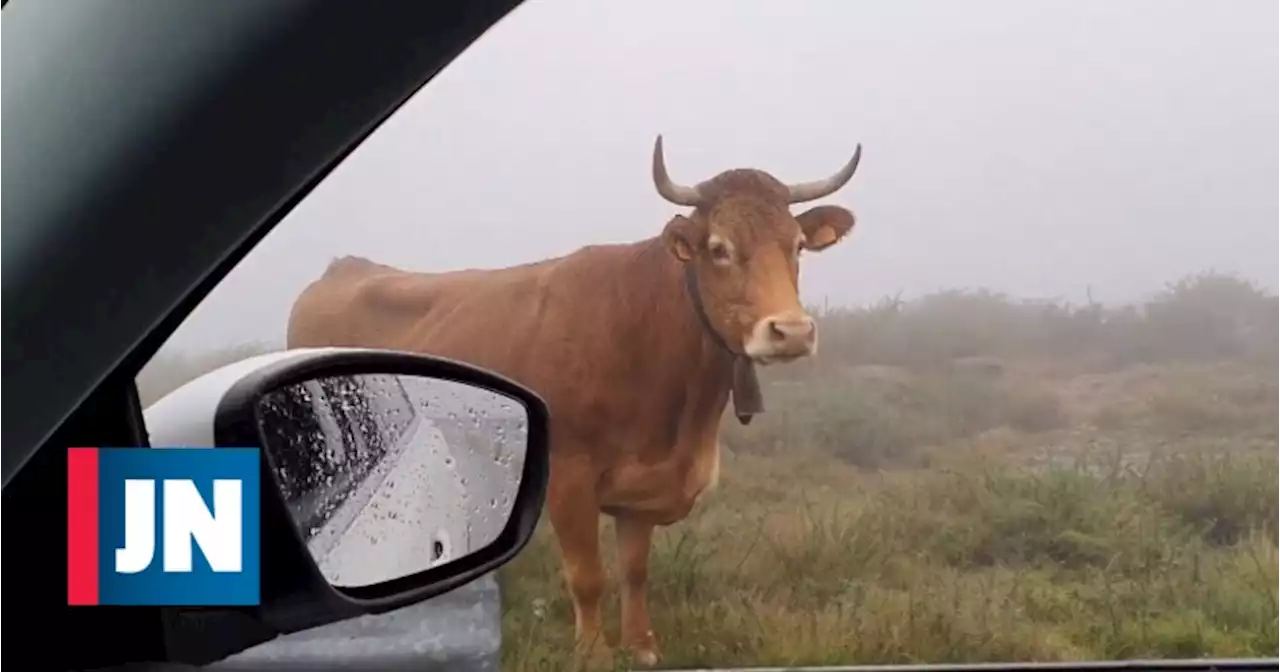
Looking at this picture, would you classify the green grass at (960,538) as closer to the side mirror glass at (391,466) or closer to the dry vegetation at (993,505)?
the dry vegetation at (993,505)

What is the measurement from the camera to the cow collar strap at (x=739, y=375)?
1.43m

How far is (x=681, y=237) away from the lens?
1.40 meters

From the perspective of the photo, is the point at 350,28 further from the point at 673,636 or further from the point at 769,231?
the point at 673,636

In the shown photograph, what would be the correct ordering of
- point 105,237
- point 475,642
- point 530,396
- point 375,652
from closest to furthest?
point 105,237
point 530,396
point 375,652
point 475,642

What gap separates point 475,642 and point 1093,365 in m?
0.81

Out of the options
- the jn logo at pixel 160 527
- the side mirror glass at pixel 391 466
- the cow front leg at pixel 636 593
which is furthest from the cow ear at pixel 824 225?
the jn logo at pixel 160 527

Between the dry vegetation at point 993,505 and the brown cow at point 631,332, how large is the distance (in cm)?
4

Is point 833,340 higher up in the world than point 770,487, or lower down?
→ higher up

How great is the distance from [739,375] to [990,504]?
346 millimetres

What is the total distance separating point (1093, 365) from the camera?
56.2 inches

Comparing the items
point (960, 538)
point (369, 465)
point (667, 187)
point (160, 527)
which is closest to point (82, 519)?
point (160, 527)

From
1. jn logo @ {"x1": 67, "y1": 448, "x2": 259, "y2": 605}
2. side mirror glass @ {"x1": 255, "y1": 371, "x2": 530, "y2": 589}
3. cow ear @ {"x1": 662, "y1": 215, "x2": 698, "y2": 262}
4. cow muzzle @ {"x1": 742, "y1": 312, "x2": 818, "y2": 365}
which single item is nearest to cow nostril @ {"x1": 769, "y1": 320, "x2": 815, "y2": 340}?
cow muzzle @ {"x1": 742, "y1": 312, "x2": 818, "y2": 365}

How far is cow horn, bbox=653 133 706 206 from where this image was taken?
4.47 feet

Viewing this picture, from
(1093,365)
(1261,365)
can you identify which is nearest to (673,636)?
(1093,365)
